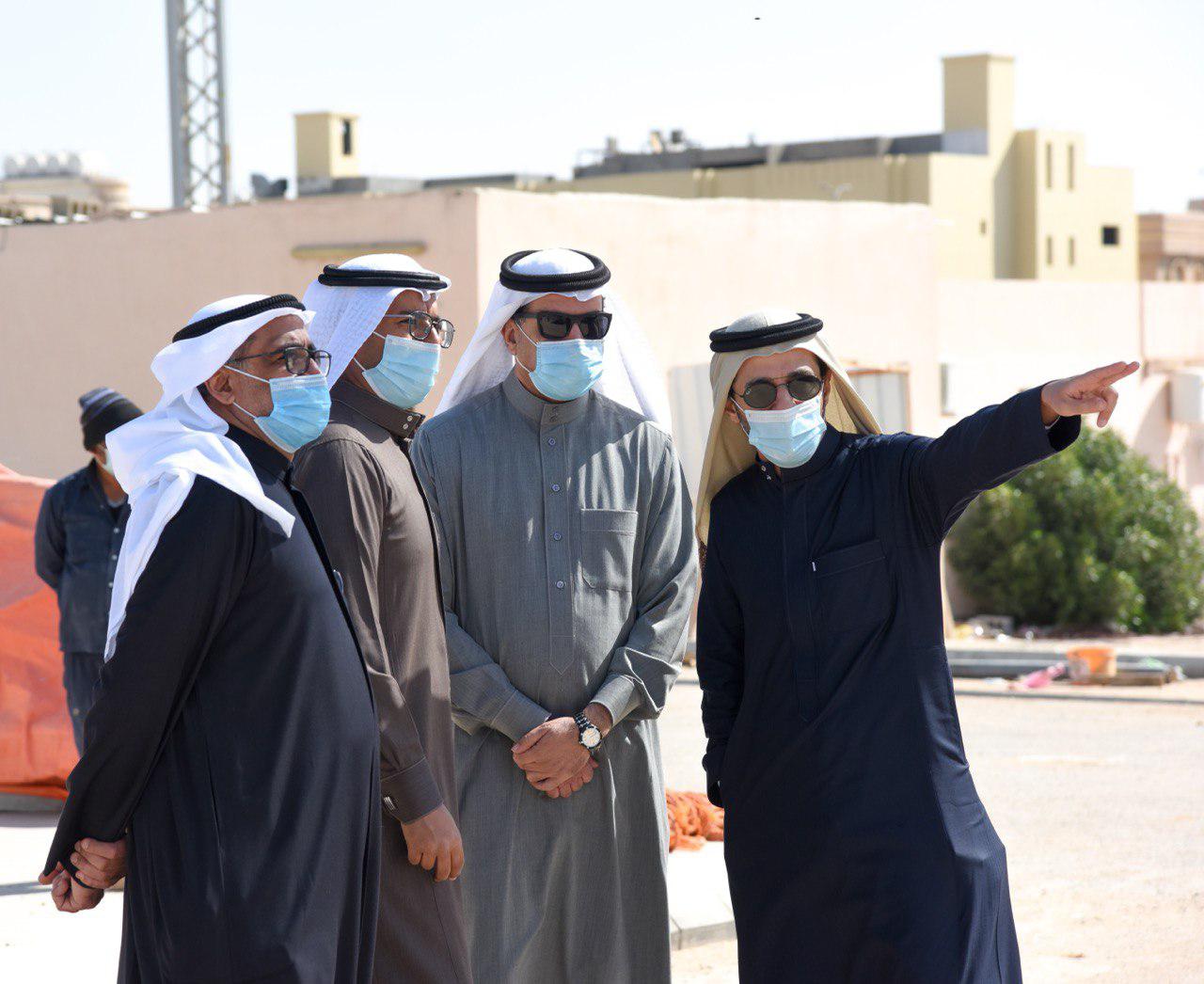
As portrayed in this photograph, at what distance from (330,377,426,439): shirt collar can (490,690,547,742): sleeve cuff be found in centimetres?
63

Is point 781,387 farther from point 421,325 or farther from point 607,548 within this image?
point 421,325

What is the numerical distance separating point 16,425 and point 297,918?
42.5 feet

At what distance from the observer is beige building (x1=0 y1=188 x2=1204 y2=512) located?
42.4 feet

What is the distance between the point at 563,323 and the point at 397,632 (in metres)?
0.91

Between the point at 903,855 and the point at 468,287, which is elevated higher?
the point at 468,287

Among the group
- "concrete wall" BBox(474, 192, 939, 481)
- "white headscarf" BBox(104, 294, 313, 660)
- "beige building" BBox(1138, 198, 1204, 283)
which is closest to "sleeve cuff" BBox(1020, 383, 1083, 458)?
"white headscarf" BBox(104, 294, 313, 660)

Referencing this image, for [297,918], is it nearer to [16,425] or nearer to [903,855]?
[903,855]

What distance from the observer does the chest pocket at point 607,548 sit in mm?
3932

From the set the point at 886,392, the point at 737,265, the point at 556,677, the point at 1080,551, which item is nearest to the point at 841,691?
the point at 556,677

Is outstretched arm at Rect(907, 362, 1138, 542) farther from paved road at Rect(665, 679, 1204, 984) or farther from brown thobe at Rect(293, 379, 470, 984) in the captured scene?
paved road at Rect(665, 679, 1204, 984)

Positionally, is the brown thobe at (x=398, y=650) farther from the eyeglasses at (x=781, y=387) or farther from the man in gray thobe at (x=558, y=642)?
the eyeglasses at (x=781, y=387)

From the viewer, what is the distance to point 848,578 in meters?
3.49

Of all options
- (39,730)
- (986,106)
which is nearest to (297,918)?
(39,730)

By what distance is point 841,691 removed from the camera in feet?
11.3
